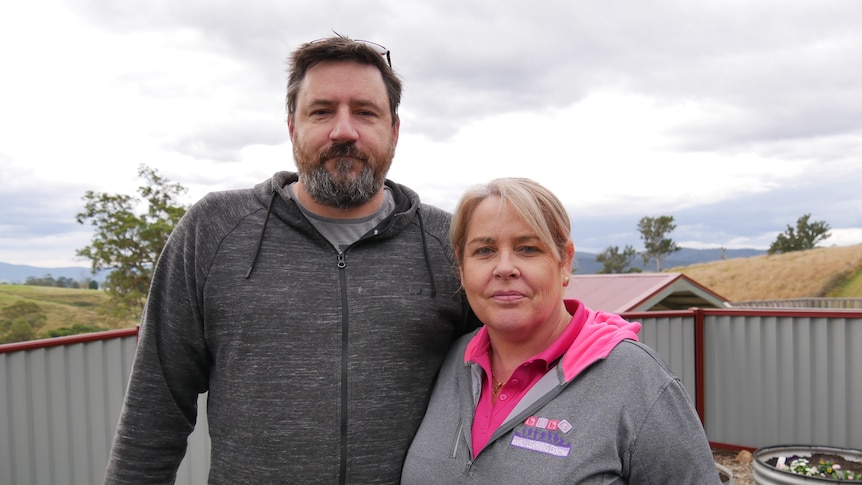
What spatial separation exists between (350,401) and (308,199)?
0.69 metres

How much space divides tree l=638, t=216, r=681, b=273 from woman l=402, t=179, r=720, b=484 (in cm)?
7111

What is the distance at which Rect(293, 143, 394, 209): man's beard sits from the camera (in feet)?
6.75

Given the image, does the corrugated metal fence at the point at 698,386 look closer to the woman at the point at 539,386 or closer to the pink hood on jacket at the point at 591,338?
the woman at the point at 539,386

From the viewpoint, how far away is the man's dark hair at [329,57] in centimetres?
209

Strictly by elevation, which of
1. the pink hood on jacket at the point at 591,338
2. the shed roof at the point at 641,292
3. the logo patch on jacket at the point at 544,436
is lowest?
the shed roof at the point at 641,292

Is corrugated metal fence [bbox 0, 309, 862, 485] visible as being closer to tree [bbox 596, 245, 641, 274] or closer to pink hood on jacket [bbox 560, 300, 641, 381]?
pink hood on jacket [bbox 560, 300, 641, 381]

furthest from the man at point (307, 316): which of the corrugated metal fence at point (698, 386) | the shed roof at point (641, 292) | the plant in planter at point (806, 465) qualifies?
the shed roof at point (641, 292)

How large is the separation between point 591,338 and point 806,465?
3.63 m

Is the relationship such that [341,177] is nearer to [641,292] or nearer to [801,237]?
[641,292]

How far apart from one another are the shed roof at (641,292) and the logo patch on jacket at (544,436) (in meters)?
6.81

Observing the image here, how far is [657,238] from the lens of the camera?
6994 centimetres

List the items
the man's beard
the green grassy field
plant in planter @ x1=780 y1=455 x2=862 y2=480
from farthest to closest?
the green grassy field < plant in planter @ x1=780 y1=455 x2=862 y2=480 < the man's beard

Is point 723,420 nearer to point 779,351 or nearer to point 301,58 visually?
point 779,351

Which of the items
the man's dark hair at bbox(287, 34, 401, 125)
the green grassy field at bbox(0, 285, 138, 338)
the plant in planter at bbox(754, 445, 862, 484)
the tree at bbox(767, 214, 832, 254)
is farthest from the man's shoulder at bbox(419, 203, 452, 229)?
the tree at bbox(767, 214, 832, 254)
